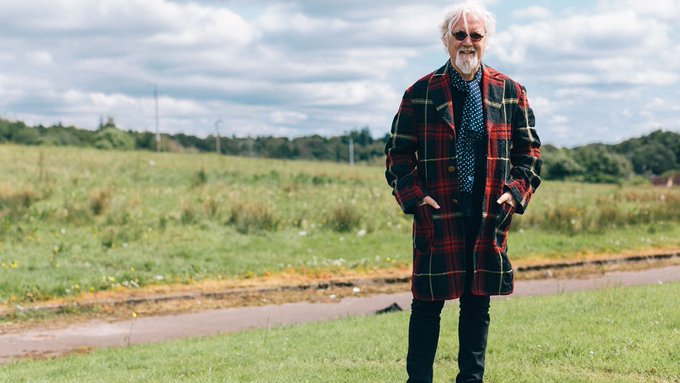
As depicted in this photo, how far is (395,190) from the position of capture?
457cm

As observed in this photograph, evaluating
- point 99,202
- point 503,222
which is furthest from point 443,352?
point 99,202

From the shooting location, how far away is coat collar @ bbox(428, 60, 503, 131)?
14.9ft

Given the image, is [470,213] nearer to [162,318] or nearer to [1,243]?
[162,318]

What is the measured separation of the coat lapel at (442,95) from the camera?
454cm

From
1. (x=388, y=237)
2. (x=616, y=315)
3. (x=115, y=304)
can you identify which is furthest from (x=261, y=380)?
(x=388, y=237)

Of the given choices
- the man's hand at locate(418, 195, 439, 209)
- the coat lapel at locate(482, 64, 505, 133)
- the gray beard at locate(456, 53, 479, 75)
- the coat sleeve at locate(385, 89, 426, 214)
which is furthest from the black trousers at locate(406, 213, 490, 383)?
the gray beard at locate(456, 53, 479, 75)

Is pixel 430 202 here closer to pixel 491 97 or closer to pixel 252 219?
pixel 491 97

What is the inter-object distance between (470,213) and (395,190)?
0.43 m

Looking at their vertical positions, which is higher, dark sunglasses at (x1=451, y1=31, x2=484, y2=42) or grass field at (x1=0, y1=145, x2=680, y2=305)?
dark sunglasses at (x1=451, y1=31, x2=484, y2=42)

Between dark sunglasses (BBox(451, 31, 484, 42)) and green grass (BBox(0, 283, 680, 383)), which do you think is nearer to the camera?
dark sunglasses (BBox(451, 31, 484, 42))

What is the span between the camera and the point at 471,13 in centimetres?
445

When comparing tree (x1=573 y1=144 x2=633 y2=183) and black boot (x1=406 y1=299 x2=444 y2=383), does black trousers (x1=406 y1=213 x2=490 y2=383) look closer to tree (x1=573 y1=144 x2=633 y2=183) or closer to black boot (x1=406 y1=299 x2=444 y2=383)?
black boot (x1=406 y1=299 x2=444 y2=383)

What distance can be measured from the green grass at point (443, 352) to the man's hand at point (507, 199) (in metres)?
1.53

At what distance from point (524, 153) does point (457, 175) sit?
1.54ft
